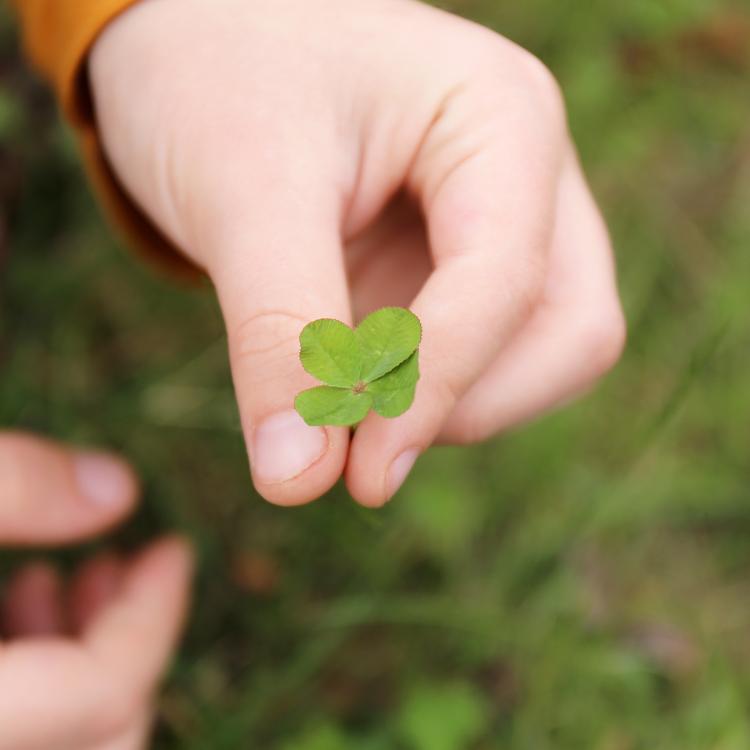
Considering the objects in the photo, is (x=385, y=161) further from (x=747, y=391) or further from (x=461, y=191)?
(x=747, y=391)

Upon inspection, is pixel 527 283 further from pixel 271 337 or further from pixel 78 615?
pixel 78 615

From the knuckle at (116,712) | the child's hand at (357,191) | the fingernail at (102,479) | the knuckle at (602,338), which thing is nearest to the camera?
the child's hand at (357,191)

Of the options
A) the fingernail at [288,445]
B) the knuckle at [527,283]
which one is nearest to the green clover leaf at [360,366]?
the fingernail at [288,445]

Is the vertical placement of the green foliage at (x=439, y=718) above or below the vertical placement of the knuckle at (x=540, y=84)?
below

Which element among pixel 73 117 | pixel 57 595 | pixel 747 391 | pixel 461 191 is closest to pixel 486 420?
pixel 461 191

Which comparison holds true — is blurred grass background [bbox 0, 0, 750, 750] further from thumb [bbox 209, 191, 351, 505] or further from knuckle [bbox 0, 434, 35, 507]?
thumb [bbox 209, 191, 351, 505]

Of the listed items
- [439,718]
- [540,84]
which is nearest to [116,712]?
[439,718]

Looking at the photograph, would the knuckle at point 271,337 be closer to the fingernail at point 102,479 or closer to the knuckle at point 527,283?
the knuckle at point 527,283
